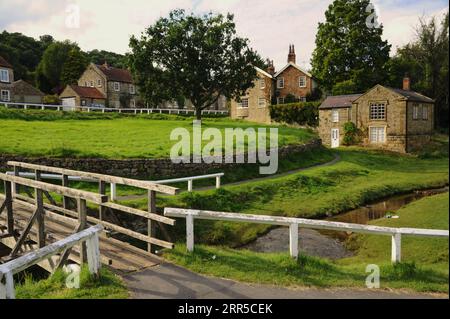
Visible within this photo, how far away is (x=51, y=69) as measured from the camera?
6831 centimetres

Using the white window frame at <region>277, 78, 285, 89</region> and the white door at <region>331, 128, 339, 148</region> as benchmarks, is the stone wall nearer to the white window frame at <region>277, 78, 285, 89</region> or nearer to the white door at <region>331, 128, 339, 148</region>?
the white door at <region>331, 128, 339, 148</region>

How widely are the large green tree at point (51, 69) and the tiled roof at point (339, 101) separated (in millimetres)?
47472

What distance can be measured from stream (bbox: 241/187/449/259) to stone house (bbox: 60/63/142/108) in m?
46.9

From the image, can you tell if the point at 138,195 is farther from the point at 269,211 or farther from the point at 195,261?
the point at 195,261

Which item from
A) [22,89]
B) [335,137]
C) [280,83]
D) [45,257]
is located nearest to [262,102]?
[280,83]

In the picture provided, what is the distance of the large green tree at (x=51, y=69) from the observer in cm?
6812

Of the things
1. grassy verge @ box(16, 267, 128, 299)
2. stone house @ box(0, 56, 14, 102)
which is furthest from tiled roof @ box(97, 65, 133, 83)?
grassy verge @ box(16, 267, 128, 299)

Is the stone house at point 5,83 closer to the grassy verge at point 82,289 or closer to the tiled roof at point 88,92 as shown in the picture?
the tiled roof at point 88,92

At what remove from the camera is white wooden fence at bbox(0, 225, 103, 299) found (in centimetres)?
497

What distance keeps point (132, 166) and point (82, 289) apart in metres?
13.5

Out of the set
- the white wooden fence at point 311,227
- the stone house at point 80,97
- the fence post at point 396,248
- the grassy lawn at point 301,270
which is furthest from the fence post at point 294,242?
the stone house at point 80,97

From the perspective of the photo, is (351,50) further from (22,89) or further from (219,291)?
(219,291)

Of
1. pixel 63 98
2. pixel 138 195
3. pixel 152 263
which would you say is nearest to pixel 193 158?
pixel 138 195
